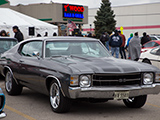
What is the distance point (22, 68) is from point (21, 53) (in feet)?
2.17

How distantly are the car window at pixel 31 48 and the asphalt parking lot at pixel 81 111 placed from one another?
1.06m

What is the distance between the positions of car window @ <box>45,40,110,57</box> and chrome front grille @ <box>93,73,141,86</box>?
→ 1254 millimetres

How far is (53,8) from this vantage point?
135ft

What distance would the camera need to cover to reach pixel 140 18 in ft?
229

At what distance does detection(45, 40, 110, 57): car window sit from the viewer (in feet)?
23.2

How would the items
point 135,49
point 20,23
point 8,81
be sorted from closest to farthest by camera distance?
1. point 8,81
2. point 135,49
3. point 20,23

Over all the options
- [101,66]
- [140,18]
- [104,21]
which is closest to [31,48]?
[101,66]

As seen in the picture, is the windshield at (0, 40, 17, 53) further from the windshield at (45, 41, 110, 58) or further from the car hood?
the car hood

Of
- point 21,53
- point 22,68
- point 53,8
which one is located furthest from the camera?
point 53,8

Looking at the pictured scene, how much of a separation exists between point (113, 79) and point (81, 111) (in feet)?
3.26

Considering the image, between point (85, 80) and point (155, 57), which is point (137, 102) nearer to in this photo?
point (85, 80)

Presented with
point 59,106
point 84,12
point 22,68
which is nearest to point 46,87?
point 59,106

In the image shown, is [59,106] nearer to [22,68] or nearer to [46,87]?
[46,87]

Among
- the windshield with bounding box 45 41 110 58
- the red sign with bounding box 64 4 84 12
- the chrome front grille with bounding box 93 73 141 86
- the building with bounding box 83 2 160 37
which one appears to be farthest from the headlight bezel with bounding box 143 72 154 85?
the building with bounding box 83 2 160 37
